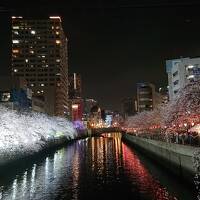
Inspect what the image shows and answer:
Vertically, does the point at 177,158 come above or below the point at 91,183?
above

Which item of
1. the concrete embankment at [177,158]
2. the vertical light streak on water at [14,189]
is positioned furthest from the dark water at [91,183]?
the concrete embankment at [177,158]

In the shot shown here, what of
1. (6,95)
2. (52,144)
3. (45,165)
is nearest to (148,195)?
(45,165)

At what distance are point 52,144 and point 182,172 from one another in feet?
198

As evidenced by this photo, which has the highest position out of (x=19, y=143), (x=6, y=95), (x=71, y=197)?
(x=6, y=95)

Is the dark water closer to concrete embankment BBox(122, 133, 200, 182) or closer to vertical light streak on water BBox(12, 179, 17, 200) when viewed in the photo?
vertical light streak on water BBox(12, 179, 17, 200)

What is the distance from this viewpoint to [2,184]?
39.6m

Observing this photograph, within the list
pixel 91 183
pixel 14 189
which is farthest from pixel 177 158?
pixel 14 189

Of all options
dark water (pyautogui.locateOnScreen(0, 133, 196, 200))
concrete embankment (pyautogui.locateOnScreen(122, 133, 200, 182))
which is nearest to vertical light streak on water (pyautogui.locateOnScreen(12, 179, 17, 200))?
dark water (pyautogui.locateOnScreen(0, 133, 196, 200))

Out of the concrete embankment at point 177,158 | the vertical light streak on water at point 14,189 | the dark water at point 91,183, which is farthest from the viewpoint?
the concrete embankment at point 177,158

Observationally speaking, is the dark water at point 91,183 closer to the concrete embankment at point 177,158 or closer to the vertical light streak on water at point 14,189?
the vertical light streak on water at point 14,189

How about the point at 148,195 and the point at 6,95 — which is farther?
Answer: the point at 6,95

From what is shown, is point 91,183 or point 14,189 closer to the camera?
point 14,189

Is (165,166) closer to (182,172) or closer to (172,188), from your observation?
(182,172)

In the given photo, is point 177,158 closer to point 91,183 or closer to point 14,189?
point 91,183
